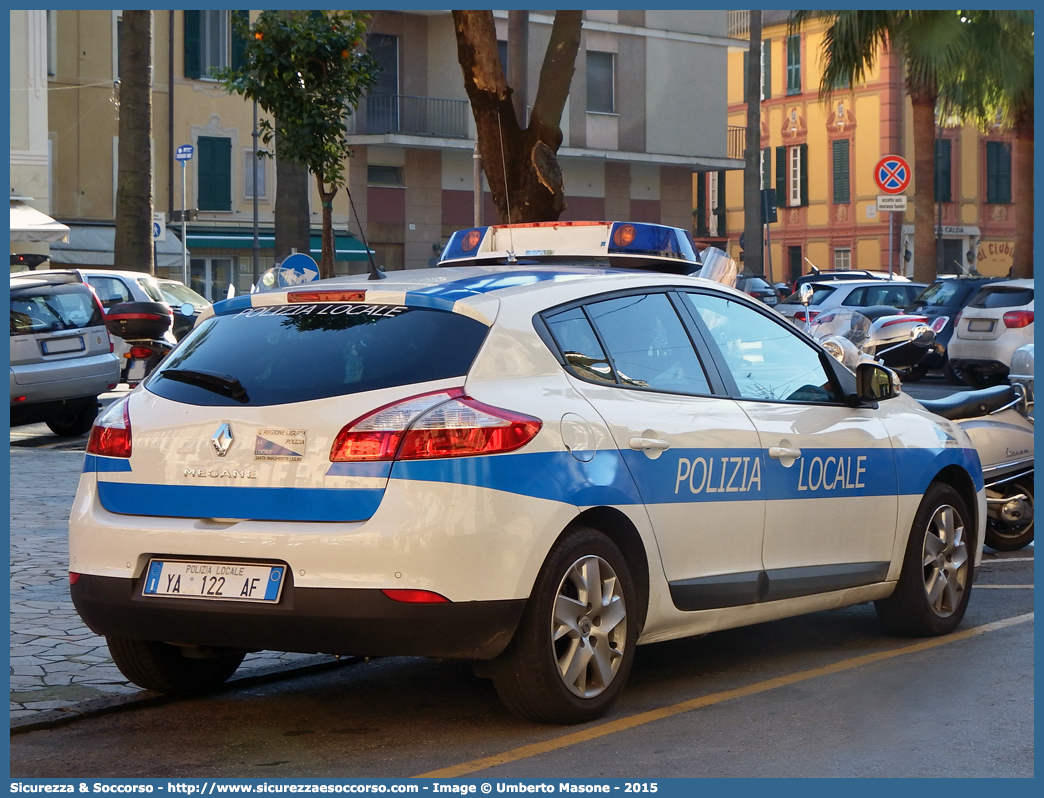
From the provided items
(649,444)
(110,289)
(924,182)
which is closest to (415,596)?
(649,444)

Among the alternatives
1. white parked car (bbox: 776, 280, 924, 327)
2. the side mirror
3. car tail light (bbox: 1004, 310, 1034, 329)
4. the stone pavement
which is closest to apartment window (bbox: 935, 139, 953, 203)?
white parked car (bbox: 776, 280, 924, 327)

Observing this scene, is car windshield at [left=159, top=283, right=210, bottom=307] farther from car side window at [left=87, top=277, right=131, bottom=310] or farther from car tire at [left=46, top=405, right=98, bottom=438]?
car tire at [left=46, top=405, right=98, bottom=438]

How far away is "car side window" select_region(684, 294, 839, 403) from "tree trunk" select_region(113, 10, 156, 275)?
1975cm

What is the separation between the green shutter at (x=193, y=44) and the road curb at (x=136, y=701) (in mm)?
39689

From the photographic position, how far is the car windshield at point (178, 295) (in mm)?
24087

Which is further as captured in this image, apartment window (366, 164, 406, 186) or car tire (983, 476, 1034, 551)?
apartment window (366, 164, 406, 186)

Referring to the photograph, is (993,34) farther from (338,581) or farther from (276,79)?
(338,581)

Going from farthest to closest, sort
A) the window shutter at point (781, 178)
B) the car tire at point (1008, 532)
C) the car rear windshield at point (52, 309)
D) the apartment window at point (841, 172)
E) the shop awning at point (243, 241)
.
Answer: the window shutter at point (781, 178) → the apartment window at point (841, 172) → the shop awning at point (243, 241) → the car rear windshield at point (52, 309) → the car tire at point (1008, 532)

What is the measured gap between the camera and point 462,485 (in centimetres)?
521

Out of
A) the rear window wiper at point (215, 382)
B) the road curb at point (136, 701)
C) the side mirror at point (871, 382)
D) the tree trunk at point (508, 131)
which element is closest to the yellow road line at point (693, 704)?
the side mirror at point (871, 382)

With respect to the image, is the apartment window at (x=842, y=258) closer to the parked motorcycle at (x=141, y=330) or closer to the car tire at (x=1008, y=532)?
the parked motorcycle at (x=141, y=330)

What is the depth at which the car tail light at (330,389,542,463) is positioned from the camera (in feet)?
17.2

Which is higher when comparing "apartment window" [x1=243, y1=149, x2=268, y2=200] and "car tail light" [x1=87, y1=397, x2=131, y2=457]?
"apartment window" [x1=243, y1=149, x2=268, y2=200]

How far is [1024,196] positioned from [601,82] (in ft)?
50.9
